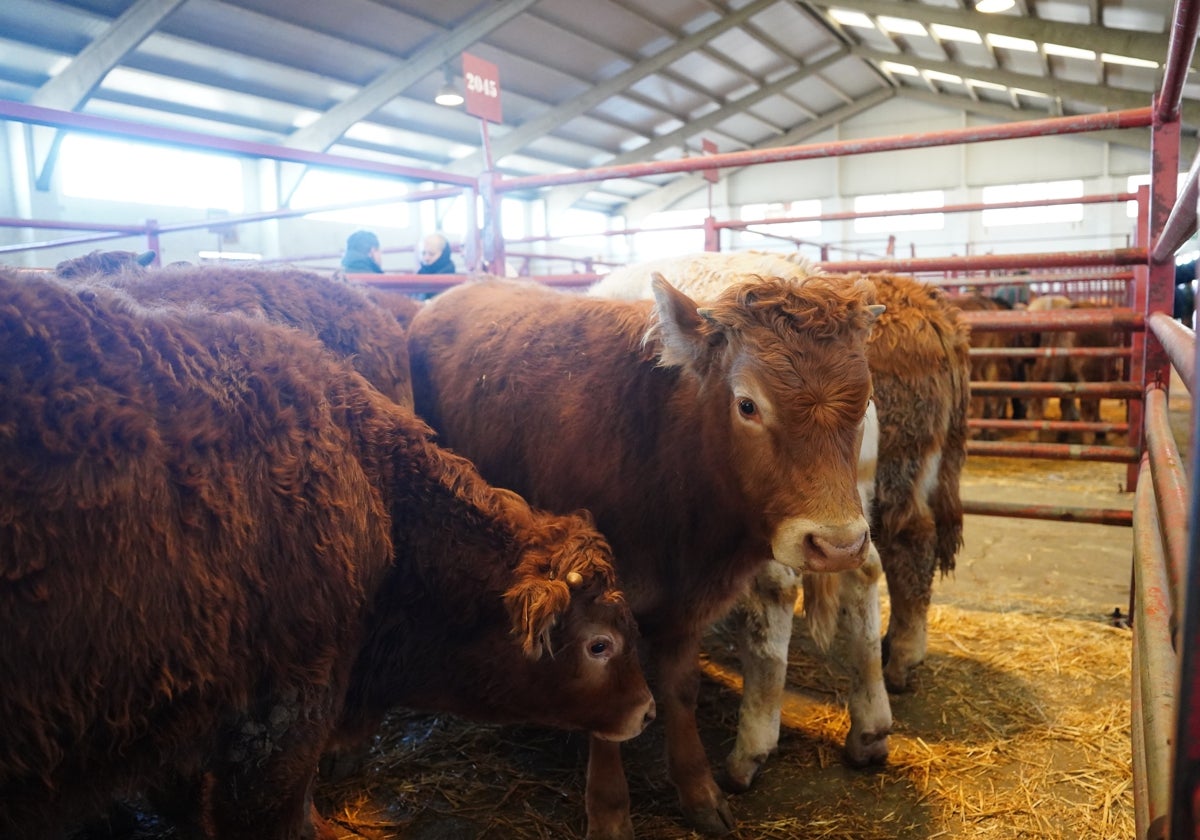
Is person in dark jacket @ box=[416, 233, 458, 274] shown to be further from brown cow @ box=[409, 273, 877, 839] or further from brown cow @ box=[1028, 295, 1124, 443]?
brown cow @ box=[1028, 295, 1124, 443]

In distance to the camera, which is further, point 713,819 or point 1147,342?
point 1147,342

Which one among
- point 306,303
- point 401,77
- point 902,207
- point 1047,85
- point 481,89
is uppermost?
point 1047,85

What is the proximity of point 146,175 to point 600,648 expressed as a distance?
1668 centimetres

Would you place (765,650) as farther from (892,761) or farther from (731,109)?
(731,109)

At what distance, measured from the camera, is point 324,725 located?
1.92 metres

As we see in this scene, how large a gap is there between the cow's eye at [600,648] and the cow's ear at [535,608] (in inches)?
6.0

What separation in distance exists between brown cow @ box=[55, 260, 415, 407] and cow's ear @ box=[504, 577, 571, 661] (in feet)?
3.75

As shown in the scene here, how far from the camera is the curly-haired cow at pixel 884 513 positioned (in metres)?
2.99

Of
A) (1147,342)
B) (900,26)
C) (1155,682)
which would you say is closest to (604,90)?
(900,26)

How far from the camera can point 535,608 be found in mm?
1976

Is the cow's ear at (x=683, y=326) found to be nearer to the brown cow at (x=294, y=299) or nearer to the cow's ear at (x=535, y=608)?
the cow's ear at (x=535, y=608)

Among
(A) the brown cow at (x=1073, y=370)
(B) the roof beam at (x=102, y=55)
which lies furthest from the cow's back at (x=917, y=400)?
(B) the roof beam at (x=102, y=55)

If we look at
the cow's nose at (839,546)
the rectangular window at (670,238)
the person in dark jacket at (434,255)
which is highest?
the rectangular window at (670,238)

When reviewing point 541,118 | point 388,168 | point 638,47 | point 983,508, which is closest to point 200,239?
point 541,118
